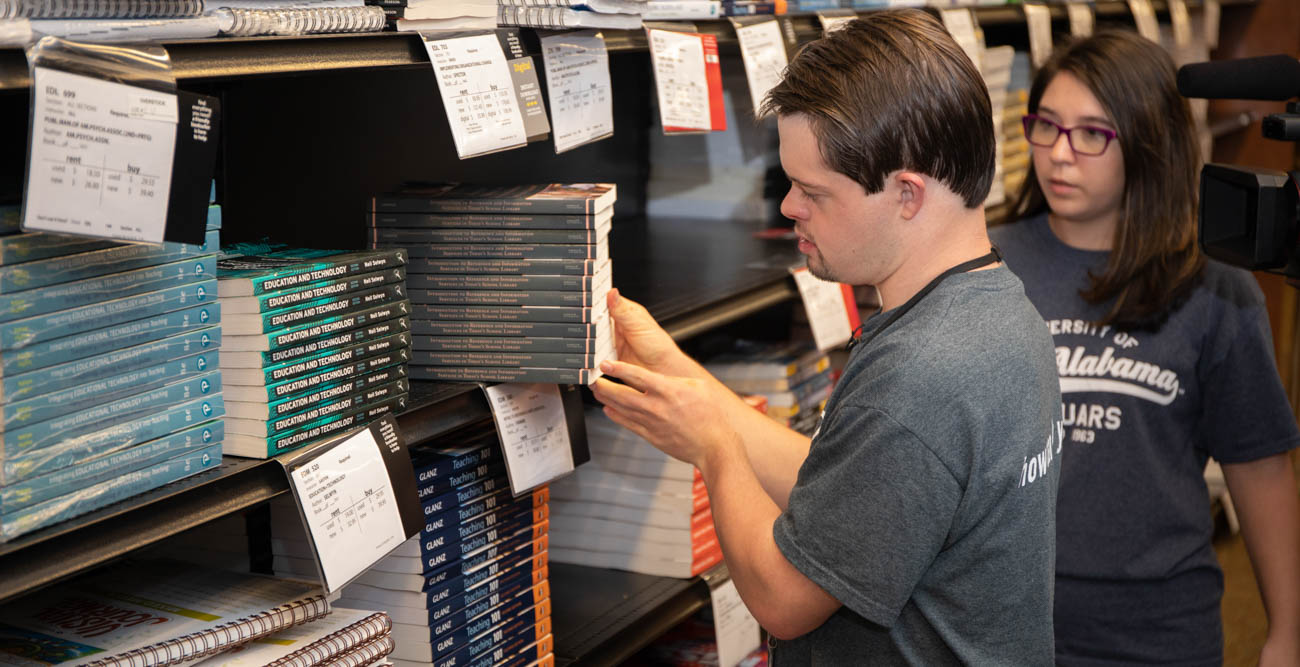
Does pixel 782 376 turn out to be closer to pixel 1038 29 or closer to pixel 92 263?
pixel 1038 29

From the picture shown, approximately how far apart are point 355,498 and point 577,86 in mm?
653

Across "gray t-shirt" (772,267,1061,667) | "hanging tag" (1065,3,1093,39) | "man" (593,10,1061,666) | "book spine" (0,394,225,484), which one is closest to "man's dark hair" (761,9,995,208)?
"man" (593,10,1061,666)

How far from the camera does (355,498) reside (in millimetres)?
1233

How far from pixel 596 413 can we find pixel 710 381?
41 cm

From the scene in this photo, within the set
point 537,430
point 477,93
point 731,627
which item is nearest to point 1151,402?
point 731,627

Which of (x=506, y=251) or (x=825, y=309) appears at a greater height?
(x=506, y=251)

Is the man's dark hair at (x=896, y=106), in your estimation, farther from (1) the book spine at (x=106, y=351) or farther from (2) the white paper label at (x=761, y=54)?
(1) the book spine at (x=106, y=351)

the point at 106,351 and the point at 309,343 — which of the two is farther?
the point at 309,343

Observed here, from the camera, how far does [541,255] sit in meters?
1.49

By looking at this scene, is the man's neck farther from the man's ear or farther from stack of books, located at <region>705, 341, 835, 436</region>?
stack of books, located at <region>705, 341, 835, 436</region>

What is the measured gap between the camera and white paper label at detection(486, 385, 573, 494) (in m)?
1.51

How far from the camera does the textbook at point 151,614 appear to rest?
117 cm

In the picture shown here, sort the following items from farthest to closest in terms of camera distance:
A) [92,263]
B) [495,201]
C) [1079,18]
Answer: [1079,18], [495,201], [92,263]

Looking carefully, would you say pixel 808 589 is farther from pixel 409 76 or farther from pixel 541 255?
pixel 409 76
